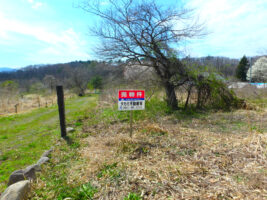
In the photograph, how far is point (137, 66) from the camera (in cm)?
822

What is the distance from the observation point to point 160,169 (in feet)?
8.52

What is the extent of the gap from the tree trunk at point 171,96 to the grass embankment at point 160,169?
396 cm

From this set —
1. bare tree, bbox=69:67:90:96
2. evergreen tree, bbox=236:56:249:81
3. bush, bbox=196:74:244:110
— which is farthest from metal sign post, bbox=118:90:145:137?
evergreen tree, bbox=236:56:249:81

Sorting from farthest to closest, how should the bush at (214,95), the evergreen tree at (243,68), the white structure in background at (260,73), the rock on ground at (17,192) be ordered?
1. the evergreen tree at (243,68)
2. the white structure in background at (260,73)
3. the bush at (214,95)
4. the rock on ground at (17,192)

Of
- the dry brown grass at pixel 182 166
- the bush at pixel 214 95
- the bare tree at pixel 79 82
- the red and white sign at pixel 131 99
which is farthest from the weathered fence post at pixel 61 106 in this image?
the bare tree at pixel 79 82

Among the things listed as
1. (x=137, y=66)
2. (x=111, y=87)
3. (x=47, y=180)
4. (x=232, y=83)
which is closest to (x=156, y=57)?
(x=137, y=66)

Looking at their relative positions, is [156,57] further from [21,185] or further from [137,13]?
[21,185]

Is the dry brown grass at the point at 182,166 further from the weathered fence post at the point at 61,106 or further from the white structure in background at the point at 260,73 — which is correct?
the white structure in background at the point at 260,73

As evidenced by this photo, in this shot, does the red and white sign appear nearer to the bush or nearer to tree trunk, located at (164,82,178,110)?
tree trunk, located at (164,82,178,110)

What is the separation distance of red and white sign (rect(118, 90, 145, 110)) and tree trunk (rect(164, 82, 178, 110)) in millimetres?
4151

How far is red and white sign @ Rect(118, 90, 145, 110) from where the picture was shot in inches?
158

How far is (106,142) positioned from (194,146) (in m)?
2.12

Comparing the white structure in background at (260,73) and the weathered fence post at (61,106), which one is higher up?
the white structure in background at (260,73)

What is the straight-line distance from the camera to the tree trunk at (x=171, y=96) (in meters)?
8.07
